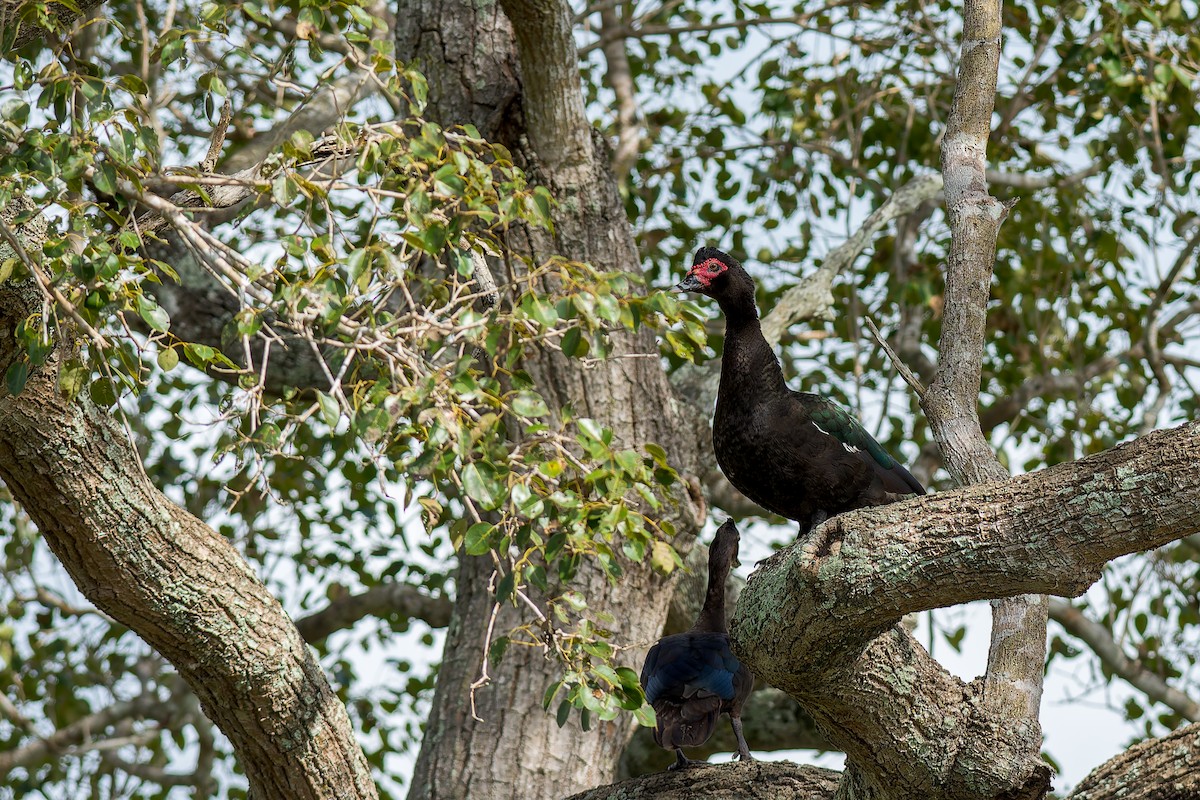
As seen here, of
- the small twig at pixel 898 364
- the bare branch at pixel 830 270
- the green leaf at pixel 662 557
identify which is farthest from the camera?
the bare branch at pixel 830 270

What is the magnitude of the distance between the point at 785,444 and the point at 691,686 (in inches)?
39.1

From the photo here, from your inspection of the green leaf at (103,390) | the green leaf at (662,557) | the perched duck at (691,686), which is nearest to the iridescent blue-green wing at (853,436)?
the perched duck at (691,686)

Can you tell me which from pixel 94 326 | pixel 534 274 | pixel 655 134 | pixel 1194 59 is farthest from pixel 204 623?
pixel 1194 59

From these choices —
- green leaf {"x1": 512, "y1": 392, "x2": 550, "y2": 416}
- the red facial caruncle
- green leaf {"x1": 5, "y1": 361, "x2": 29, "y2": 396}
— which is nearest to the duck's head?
the red facial caruncle

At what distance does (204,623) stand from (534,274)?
1.41m

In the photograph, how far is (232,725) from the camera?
3.26 meters

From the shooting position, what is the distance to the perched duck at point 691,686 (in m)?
3.73

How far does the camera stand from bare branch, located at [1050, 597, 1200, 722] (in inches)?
214

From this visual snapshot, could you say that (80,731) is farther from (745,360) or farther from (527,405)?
(527,405)

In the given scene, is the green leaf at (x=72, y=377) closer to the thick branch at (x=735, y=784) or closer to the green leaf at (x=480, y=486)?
the green leaf at (x=480, y=486)

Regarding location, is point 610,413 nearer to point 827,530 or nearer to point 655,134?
point 827,530

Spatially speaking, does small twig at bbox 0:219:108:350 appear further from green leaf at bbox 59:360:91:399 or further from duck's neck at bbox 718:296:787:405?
duck's neck at bbox 718:296:787:405

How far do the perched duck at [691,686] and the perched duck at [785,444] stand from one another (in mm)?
678

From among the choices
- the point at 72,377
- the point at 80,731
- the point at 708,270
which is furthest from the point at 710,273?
the point at 80,731
